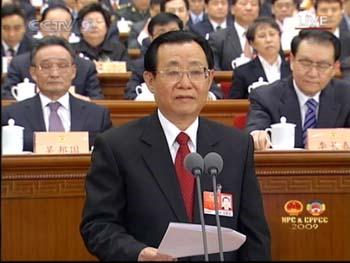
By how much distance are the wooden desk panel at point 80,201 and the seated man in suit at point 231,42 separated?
11.1 feet

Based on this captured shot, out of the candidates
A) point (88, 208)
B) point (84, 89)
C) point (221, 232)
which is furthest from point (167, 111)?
point (84, 89)

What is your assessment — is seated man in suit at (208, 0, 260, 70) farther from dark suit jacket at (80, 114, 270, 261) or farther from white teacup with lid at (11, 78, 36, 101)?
dark suit jacket at (80, 114, 270, 261)

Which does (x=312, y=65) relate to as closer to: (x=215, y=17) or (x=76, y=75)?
(x=76, y=75)

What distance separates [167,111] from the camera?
229 cm

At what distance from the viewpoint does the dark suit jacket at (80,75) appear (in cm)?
558

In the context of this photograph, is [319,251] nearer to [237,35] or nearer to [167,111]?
[167,111]

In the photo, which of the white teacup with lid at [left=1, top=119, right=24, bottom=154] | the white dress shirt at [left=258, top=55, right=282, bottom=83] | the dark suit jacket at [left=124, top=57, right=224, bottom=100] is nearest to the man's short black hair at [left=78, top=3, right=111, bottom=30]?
the dark suit jacket at [left=124, top=57, right=224, bottom=100]

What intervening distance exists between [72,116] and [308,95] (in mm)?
1103

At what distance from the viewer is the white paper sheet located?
192 cm

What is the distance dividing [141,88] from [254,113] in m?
1.58

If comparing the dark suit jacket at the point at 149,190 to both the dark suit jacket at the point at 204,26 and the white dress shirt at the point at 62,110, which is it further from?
the dark suit jacket at the point at 204,26

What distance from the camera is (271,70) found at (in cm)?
567

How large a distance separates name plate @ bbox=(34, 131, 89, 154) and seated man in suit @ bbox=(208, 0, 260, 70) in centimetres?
315

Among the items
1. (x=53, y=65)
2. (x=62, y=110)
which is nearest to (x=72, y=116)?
(x=62, y=110)
